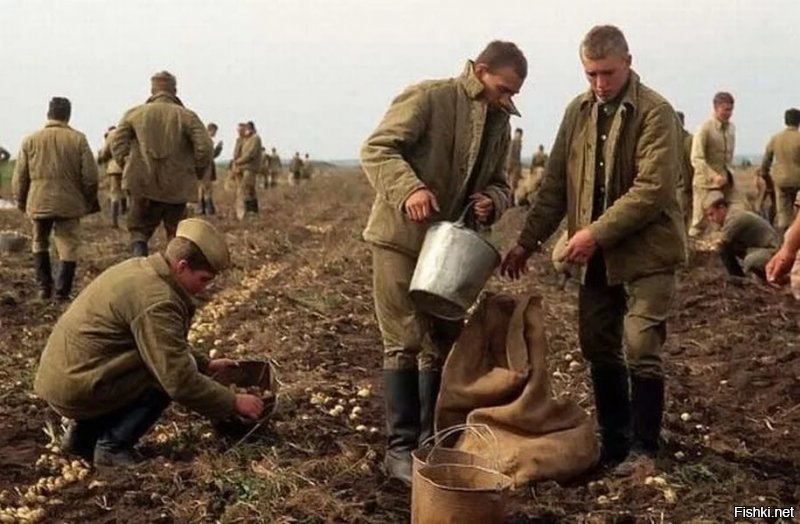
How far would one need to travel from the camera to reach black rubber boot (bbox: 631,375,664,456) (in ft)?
15.6

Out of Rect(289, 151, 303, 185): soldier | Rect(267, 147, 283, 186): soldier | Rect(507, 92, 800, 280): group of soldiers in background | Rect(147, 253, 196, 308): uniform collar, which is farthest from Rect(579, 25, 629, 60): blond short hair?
Rect(289, 151, 303, 185): soldier

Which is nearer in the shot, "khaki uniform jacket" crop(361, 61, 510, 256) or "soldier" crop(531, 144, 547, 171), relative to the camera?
"khaki uniform jacket" crop(361, 61, 510, 256)

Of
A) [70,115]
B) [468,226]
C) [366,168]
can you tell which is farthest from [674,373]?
[70,115]

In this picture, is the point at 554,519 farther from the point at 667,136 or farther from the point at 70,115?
the point at 70,115

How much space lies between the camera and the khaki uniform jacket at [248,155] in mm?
20203

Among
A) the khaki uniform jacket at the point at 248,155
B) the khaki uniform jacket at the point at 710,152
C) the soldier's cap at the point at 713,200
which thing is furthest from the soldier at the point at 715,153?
the khaki uniform jacket at the point at 248,155

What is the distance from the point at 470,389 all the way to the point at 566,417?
440mm

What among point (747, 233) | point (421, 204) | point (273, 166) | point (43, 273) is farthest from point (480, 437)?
point (273, 166)

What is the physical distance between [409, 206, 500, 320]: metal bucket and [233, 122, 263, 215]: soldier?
632 inches

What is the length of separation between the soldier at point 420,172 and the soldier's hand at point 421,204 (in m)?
0.13

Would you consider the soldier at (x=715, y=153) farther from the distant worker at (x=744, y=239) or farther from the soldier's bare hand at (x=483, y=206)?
the soldier's bare hand at (x=483, y=206)

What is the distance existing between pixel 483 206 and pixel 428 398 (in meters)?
0.92

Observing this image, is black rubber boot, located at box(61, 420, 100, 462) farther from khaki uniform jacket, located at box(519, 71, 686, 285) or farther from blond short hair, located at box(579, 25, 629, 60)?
blond short hair, located at box(579, 25, 629, 60)

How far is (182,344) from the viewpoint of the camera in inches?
184
